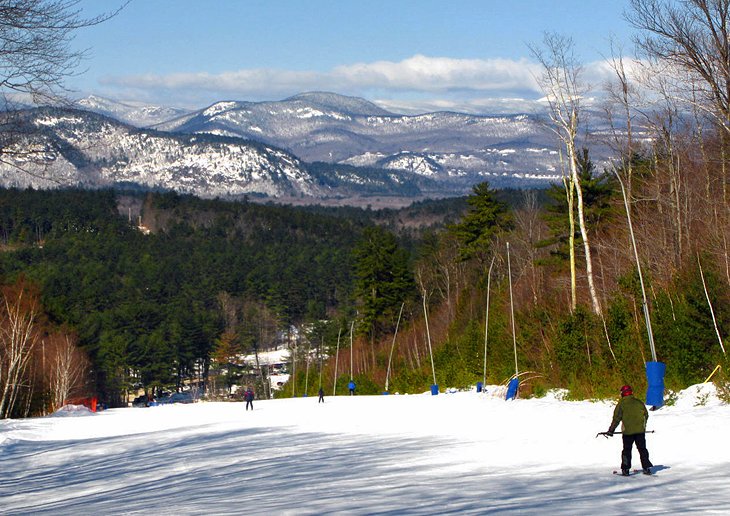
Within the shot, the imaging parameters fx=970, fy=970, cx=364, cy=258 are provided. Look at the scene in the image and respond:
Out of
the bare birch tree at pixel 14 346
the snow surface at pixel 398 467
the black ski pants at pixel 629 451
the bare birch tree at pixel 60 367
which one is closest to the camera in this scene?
the snow surface at pixel 398 467

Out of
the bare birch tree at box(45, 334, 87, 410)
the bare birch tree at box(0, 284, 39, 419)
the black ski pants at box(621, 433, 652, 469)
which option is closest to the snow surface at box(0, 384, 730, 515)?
the black ski pants at box(621, 433, 652, 469)

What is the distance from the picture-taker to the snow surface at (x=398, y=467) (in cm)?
1240

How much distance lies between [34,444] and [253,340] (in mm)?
120287

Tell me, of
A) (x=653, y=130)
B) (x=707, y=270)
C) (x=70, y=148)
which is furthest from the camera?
(x=653, y=130)

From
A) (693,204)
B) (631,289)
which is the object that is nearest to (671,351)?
(631,289)

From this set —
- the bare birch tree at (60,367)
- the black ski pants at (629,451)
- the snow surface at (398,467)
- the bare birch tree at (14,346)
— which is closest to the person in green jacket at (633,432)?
the black ski pants at (629,451)

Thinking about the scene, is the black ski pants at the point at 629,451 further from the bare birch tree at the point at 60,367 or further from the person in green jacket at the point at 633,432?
the bare birch tree at the point at 60,367

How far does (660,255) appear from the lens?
4366 cm

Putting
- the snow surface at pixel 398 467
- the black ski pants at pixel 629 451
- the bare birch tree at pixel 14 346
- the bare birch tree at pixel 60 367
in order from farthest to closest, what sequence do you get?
the bare birch tree at pixel 60 367 → the bare birch tree at pixel 14 346 → the black ski pants at pixel 629 451 → the snow surface at pixel 398 467

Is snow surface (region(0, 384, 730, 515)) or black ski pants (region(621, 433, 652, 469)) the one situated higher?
black ski pants (region(621, 433, 652, 469))

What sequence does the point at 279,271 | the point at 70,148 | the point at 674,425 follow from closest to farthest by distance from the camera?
1. the point at 70,148
2. the point at 674,425
3. the point at 279,271

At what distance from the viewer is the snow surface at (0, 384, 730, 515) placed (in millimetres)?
12398

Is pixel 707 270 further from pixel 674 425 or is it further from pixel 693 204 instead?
pixel 693 204

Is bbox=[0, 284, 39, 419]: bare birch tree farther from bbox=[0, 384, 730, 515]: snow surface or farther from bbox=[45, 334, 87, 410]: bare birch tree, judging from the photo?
bbox=[0, 384, 730, 515]: snow surface
